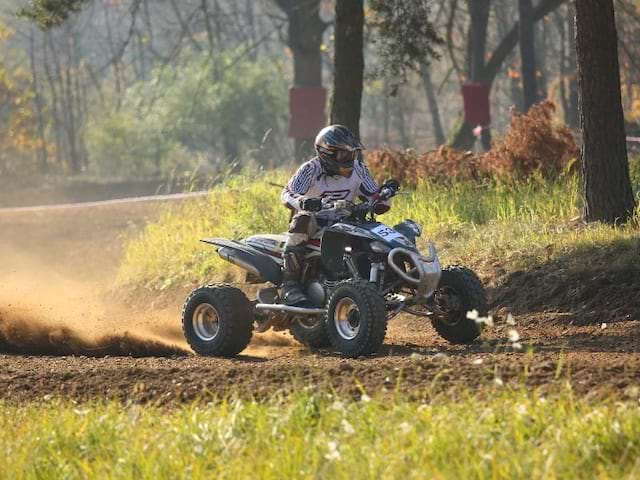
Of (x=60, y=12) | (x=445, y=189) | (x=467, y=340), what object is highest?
(x=60, y=12)

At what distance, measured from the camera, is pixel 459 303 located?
38.5ft

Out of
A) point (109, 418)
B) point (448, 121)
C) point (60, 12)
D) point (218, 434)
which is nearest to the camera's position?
point (218, 434)

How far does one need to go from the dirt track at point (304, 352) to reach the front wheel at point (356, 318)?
178 millimetres

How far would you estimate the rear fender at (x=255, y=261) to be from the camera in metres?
12.5

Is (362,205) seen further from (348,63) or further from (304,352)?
(348,63)

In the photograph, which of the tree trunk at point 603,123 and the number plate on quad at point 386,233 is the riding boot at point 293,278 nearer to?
the number plate on quad at point 386,233

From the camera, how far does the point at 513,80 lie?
5241 centimetres

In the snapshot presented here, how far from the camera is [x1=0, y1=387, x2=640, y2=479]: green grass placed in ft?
20.9

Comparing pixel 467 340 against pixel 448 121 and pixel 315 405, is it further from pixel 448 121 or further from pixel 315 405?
pixel 448 121

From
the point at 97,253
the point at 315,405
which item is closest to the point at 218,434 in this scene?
the point at 315,405

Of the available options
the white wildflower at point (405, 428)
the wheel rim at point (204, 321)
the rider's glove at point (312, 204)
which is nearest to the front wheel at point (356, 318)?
the rider's glove at point (312, 204)

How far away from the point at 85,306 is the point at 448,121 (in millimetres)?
70918

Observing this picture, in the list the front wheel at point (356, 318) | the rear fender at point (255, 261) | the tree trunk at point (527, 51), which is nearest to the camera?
the front wheel at point (356, 318)

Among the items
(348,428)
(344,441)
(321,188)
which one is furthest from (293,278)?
(348,428)
